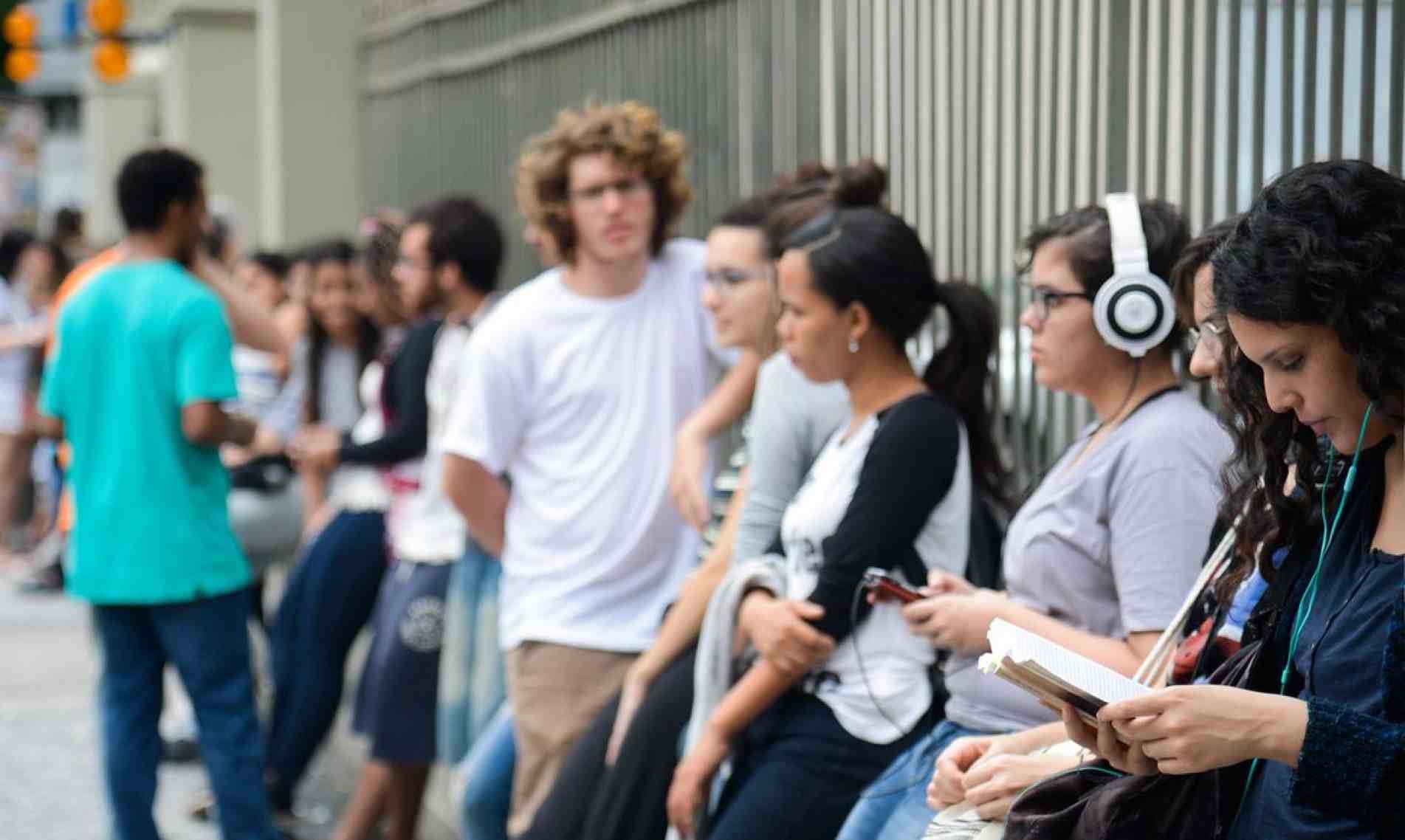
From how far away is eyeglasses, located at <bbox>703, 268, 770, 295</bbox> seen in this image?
452 centimetres

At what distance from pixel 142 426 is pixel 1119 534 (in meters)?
3.31

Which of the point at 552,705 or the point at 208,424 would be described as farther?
the point at 208,424

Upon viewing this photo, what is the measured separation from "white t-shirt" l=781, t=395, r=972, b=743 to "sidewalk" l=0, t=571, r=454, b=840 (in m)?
3.03

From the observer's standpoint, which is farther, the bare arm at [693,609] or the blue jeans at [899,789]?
the bare arm at [693,609]

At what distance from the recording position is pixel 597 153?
4.95 meters

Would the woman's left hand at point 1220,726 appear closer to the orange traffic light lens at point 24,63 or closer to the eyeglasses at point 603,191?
the eyeglasses at point 603,191

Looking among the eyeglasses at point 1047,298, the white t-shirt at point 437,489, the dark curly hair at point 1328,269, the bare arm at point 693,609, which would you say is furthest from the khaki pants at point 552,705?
the dark curly hair at point 1328,269

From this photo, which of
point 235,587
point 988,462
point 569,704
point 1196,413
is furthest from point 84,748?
point 1196,413

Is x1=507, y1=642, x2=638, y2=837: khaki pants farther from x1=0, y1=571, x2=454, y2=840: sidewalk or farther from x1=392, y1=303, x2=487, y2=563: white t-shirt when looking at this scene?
x1=0, y1=571, x2=454, y2=840: sidewalk

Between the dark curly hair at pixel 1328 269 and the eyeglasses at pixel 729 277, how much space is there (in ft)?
6.75

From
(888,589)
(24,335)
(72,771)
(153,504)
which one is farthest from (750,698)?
(24,335)

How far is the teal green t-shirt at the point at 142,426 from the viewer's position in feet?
17.9

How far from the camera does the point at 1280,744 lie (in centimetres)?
226

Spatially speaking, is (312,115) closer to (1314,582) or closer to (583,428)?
(583,428)
